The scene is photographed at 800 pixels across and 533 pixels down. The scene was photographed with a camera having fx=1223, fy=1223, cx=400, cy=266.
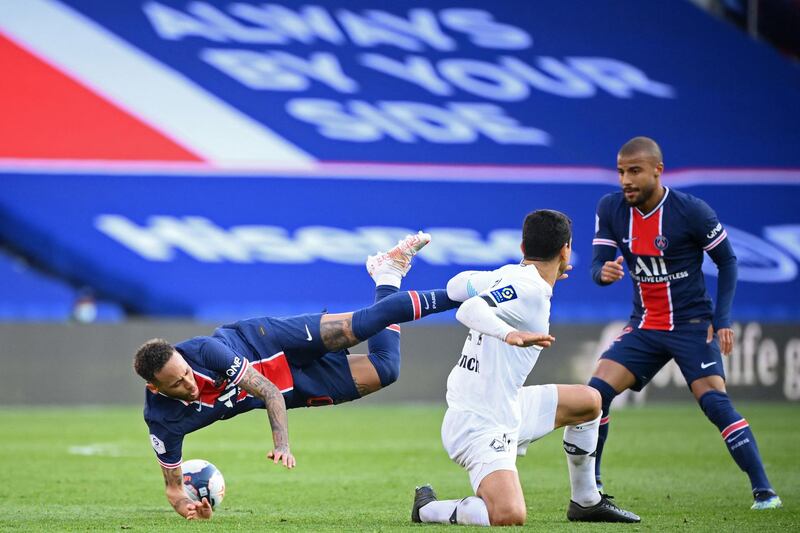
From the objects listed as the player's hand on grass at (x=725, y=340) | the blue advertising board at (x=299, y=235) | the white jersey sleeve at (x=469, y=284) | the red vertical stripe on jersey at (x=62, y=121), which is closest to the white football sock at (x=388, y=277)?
the white jersey sleeve at (x=469, y=284)

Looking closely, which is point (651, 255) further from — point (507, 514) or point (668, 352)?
point (507, 514)

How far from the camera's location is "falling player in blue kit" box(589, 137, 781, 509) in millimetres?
7691

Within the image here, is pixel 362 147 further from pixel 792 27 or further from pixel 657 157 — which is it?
pixel 657 157

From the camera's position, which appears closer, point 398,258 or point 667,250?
point 667,250

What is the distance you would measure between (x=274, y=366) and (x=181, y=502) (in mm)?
1092

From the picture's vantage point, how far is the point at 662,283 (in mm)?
7934

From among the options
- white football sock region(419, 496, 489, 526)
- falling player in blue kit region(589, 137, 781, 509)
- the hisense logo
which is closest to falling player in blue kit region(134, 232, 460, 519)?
white football sock region(419, 496, 489, 526)

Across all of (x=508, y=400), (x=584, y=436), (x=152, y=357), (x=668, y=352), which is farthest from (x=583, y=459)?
(x=152, y=357)

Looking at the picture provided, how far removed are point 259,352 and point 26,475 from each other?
316cm

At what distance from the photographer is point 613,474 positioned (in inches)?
382

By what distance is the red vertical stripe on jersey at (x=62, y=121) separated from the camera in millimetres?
21797

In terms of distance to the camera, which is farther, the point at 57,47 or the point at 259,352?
the point at 57,47

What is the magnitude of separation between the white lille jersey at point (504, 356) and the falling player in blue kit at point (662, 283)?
130 cm

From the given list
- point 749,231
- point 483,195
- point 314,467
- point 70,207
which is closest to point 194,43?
point 70,207
